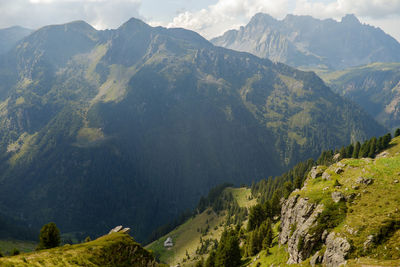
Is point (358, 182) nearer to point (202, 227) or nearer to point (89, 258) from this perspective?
point (89, 258)

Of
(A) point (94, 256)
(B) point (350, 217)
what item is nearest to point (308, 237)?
(B) point (350, 217)

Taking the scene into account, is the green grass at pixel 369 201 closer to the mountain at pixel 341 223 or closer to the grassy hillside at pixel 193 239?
the mountain at pixel 341 223

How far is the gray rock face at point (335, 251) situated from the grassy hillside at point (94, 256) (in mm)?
38799

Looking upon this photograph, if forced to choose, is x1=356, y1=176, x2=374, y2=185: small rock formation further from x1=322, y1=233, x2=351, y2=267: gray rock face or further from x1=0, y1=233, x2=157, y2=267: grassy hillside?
x1=0, y1=233, x2=157, y2=267: grassy hillside

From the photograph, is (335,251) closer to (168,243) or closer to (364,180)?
(364,180)

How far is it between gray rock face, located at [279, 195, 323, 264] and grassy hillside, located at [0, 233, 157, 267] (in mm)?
33917

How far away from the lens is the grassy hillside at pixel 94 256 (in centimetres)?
4428

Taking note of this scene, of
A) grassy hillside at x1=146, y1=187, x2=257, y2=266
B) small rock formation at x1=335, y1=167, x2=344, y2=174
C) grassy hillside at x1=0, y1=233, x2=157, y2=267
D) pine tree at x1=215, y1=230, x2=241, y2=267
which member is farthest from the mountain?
grassy hillside at x1=146, y1=187, x2=257, y2=266

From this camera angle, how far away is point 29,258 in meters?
44.8

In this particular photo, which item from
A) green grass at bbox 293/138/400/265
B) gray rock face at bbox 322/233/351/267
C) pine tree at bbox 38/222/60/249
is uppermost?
pine tree at bbox 38/222/60/249

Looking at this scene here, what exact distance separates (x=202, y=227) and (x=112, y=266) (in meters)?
144

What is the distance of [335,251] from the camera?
43.6m

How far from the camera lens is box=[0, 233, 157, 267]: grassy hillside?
44.3 meters

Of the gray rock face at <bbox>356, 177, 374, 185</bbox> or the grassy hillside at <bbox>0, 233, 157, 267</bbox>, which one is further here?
the gray rock face at <bbox>356, 177, 374, 185</bbox>
